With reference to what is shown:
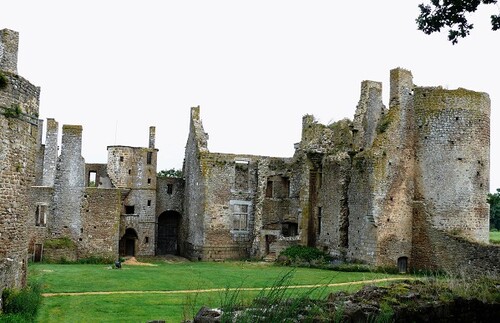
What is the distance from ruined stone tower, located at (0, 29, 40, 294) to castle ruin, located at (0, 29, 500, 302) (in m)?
4.74

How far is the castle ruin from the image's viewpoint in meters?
27.5

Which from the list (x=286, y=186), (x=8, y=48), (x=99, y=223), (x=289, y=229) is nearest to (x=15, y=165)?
(x=8, y=48)

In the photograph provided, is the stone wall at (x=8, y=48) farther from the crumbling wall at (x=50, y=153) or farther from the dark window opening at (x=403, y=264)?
the dark window opening at (x=403, y=264)

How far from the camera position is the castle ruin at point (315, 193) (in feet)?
90.2

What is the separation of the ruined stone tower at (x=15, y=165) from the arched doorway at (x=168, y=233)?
997 inches

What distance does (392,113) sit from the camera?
2838cm

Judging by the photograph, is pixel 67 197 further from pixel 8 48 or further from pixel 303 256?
pixel 8 48

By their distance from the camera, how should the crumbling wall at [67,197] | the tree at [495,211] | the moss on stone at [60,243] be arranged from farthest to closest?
the tree at [495,211]
the crumbling wall at [67,197]
the moss on stone at [60,243]

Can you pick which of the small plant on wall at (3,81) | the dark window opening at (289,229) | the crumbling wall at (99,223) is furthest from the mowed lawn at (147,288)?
the small plant on wall at (3,81)

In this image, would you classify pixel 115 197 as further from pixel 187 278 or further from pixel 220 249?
pixel 187 278

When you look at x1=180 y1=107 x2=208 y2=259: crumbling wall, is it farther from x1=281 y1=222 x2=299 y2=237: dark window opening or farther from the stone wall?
the stone wall

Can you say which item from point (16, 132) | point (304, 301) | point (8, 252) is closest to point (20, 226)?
point (8, 252)

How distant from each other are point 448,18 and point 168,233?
103 ft

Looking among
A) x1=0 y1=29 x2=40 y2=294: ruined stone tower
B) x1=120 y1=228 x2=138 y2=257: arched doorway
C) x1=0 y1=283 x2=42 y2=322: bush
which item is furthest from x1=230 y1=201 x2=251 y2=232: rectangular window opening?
x1=0 y1=283 x2=42 y2=322: bush
